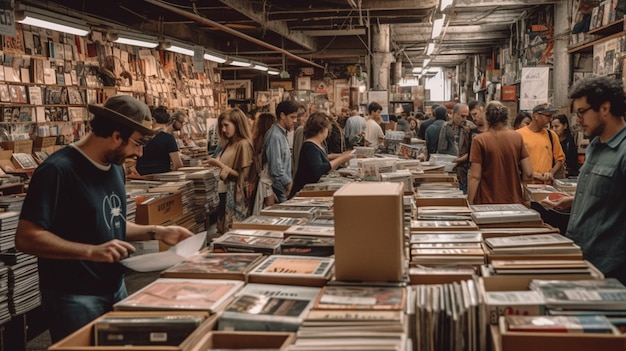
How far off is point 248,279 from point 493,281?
2.92ft

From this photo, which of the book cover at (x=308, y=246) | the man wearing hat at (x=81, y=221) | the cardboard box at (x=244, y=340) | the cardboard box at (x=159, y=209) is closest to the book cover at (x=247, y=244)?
the book cover at (x=308, y=246)

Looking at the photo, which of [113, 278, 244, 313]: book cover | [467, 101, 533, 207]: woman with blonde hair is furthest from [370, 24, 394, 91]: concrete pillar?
[113, 278, 244, 313]: book cover

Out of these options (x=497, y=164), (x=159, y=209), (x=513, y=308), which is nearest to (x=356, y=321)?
(x=513, y=308)

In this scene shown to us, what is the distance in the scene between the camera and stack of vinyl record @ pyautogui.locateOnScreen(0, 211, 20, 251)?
4.21 metres

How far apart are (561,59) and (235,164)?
7.24 metres

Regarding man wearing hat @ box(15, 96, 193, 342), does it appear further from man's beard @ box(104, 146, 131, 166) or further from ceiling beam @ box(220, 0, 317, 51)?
ceiling beam @ box(220, 0, 317, 51)

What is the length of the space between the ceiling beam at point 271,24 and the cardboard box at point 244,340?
773 centimetres

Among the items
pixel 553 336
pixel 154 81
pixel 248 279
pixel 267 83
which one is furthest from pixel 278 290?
pixel 267 83

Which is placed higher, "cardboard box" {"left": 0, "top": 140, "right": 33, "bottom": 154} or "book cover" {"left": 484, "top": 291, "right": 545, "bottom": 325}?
"cardboard box" {"left": 0, "top": 140, "right": 33, "bottom": 154}

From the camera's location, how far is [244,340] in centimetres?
171

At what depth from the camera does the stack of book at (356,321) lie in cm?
157

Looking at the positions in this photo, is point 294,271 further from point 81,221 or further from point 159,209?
point 159,209

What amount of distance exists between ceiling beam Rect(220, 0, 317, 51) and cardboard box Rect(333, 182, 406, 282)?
7.38 meters

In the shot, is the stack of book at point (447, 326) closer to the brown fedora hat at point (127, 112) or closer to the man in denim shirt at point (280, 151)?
the brown fedora hat at point (127, 112)
